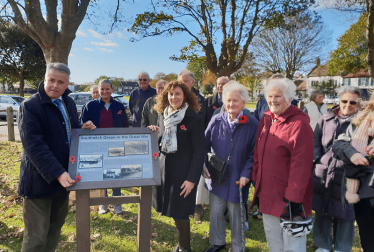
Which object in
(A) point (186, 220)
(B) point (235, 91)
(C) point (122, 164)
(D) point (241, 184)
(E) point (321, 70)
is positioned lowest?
(A) point (186, 220)

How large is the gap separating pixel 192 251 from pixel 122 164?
1804mm

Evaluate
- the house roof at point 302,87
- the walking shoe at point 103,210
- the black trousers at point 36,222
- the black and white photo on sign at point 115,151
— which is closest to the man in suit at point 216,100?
the walking shoe at point 103,210

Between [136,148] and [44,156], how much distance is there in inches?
34.0

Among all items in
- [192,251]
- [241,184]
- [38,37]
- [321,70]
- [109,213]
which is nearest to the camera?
[241,184]

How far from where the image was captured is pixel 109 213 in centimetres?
439

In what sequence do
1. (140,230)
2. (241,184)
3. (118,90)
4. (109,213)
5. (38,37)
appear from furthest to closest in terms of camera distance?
1. (118,90)
2. (38,37)
3. (109,213)
4. (241,184)
5. (140,230)

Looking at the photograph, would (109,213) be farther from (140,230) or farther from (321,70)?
(321,70)

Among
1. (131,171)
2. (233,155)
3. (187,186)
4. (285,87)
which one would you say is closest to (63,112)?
(131,171)

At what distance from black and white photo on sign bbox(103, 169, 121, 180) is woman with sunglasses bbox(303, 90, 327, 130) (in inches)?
222

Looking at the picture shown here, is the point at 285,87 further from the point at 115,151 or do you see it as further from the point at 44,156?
the point at 44,156

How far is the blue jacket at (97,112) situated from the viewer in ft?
13.9

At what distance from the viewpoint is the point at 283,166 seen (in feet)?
8.06

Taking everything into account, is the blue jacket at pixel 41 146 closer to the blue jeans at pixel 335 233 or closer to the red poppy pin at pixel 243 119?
the red poppy pin at pixel 243 119

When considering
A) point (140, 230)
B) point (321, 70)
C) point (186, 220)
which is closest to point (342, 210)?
point (186, 220)
